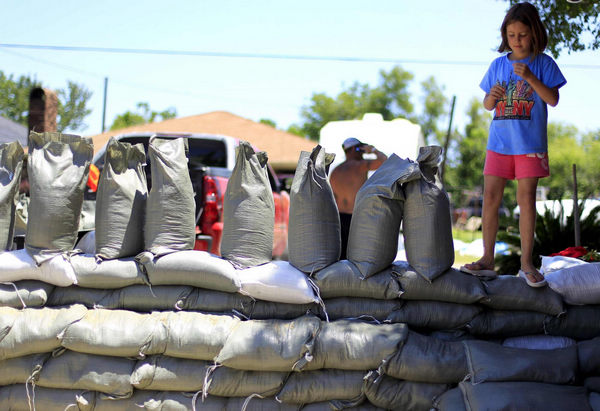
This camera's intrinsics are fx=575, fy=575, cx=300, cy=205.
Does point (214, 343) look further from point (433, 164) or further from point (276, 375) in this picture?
point (433, 164)

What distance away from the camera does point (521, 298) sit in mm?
2949

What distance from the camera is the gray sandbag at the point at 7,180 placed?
130 inches

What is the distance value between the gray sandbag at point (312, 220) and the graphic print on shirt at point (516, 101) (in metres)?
1.16

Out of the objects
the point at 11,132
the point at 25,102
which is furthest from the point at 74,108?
the point at 11,132

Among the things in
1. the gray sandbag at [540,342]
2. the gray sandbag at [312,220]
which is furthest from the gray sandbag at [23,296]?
the gray sandbag at [540,342]

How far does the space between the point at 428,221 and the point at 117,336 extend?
1.67m

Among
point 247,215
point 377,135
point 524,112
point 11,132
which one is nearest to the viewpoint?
point 247,215

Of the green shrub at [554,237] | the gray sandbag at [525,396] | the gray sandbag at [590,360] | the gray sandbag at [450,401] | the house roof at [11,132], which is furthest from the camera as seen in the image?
the house roof at [11,132]

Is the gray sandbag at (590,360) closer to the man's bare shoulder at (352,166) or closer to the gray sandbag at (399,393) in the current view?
the gray sandbag at (399,393)

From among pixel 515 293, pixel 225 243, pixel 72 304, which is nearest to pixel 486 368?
pixel 515 293

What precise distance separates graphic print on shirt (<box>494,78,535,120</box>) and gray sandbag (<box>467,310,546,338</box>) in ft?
3.69

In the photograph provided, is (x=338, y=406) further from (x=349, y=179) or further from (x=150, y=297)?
(x=349, y=179)

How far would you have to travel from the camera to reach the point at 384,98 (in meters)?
54.5

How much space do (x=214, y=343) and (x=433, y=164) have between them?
A: 1446mm
